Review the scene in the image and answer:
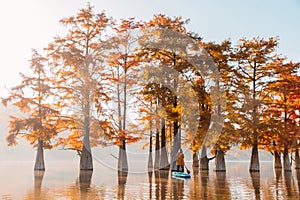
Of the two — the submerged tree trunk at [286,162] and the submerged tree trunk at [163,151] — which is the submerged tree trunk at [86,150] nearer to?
the submerged tree trunk at [163,151]

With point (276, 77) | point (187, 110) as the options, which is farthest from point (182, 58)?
point (276, 77)

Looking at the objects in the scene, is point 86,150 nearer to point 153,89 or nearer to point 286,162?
point 153,89

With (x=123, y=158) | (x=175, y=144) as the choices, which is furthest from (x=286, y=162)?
(x=123, y=158)

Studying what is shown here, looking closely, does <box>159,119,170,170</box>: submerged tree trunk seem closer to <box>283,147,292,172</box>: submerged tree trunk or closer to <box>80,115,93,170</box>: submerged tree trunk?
<box>80,115,93,170</box>: submerged tree trunk

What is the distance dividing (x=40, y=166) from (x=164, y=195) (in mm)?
23583

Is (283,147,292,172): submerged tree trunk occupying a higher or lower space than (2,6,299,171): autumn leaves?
lower

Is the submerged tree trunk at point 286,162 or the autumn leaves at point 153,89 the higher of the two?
the autumn leaves at point 153,89

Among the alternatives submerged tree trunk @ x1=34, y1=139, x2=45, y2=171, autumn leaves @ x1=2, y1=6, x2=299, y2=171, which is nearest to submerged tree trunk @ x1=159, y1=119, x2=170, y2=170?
autumn leaves @ x1=2, y1=6, x2=299, y2=171

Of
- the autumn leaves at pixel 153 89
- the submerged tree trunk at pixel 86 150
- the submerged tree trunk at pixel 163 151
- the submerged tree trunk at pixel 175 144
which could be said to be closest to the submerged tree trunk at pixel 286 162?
the autumn leaves at pixel 153 89

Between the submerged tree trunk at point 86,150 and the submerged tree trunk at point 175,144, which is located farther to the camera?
the submerged tree trunk at point 175,144

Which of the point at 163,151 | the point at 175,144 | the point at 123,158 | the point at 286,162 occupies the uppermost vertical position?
the point at 175,144

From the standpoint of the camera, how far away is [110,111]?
35625mm

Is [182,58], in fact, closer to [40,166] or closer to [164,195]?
[40,166]

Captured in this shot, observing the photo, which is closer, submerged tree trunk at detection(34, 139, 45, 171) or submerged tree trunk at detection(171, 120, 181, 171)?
submerged tree trunk at detection(171, 120, 181, 171)
